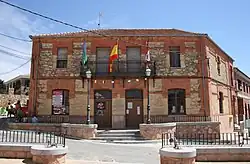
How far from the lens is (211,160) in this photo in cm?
837

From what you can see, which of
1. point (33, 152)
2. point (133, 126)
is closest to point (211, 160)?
point (33, 152)

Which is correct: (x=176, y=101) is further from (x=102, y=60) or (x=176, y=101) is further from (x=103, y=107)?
(x=102, y=60)

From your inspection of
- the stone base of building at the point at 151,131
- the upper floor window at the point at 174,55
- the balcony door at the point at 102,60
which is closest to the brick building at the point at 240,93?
the upper floor window at the point at 174,55

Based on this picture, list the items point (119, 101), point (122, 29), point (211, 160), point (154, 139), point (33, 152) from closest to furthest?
1. point (33, 152)
2. point (211, 160)
3. point (154, 139)
4. point (119, 101)
5. point (122, 29)

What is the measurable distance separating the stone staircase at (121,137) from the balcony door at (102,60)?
15.4 ft

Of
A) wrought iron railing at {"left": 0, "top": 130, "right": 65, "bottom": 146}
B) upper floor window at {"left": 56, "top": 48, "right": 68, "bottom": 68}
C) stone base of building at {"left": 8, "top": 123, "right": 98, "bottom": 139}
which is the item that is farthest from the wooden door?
wrought iron railing at {"left": 0, "top": 130, "right": 65, "bottom": 146}

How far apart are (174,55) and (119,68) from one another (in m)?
4.27

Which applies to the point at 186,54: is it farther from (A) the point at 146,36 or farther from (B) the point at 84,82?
(B) the point at 84,82

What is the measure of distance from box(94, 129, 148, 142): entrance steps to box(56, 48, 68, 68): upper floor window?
20.2 ft

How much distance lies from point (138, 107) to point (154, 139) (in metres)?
3.80

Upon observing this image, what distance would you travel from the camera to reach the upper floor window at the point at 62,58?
1808cm

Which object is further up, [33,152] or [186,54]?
[186,54]

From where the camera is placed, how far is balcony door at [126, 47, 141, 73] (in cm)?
1767

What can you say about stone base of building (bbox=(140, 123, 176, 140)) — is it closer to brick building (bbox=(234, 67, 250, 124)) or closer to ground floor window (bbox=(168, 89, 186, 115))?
ground floor window (bbox=(168, 89, 186, 115))
